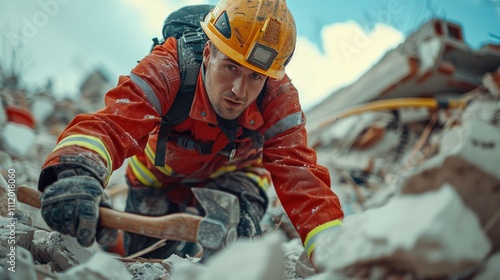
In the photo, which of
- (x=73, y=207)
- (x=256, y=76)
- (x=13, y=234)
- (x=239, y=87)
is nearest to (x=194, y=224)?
(x=73, y=207)

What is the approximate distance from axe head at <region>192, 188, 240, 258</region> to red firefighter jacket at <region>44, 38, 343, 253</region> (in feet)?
1.15


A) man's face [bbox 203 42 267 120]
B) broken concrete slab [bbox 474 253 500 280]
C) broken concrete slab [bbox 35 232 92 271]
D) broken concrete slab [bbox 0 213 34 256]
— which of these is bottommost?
broken concrete slab [bbox 35 232 92 271]

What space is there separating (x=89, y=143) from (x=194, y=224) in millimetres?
513

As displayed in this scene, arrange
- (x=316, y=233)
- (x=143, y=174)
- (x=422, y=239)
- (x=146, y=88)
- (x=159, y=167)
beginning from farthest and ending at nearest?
1. (x=143, y=174)
2. (x=159, y=167)
3. (x=146, y=88)
4. (x=316, y=233)
5. (x=422, y=239)

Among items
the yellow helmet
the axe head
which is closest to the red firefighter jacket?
the yellow helmet

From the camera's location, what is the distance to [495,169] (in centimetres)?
110

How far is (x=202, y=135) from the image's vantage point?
270 centimetres

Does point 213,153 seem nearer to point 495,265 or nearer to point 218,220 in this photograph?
point 218,220

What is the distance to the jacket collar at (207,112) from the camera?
8.34 feet

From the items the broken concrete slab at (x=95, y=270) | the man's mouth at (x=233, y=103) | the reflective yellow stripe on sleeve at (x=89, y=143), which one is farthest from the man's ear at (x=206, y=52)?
the broken concrete slab at (x=95, y=270)

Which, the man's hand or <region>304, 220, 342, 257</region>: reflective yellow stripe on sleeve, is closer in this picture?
the man's hand

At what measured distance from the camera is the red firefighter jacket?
2.02m

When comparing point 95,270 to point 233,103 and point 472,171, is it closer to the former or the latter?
point 472,171

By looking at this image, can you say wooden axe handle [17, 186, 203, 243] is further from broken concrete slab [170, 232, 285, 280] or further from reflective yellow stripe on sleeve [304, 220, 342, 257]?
broken concrete slab [170, 232, 285, 280]
